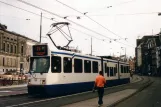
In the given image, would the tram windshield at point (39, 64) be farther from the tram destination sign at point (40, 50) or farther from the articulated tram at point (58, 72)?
the tram destination sign at point (40, 50)

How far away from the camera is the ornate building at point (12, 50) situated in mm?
71125

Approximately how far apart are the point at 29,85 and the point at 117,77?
60.4 feet

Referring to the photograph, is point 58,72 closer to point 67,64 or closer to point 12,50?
point 67,64

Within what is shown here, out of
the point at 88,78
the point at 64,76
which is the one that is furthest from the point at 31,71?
the point at 88,78

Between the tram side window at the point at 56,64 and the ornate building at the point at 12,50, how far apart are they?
4655 cm

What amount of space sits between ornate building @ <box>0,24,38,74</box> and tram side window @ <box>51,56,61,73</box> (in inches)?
1833

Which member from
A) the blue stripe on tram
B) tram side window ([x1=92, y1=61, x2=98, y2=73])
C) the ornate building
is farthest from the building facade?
the blue stripe on tram

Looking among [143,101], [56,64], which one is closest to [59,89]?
[56,64]

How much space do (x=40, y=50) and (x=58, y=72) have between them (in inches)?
75.3

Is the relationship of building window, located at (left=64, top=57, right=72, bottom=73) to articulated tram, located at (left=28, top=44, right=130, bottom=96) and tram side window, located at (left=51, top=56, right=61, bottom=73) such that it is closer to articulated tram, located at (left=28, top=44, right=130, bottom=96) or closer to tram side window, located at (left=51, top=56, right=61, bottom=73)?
articulated tram, located at (left=28, top=44, right=130, bottom=96)

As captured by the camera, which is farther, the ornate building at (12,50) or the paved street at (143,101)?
the ornate building at (12,50)

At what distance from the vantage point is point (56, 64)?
71.7 ft

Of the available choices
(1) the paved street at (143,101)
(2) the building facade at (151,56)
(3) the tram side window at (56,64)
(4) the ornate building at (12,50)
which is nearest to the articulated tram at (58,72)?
(3) the tram side window at (56,64)

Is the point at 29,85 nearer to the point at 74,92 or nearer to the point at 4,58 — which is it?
the point at 74,92
